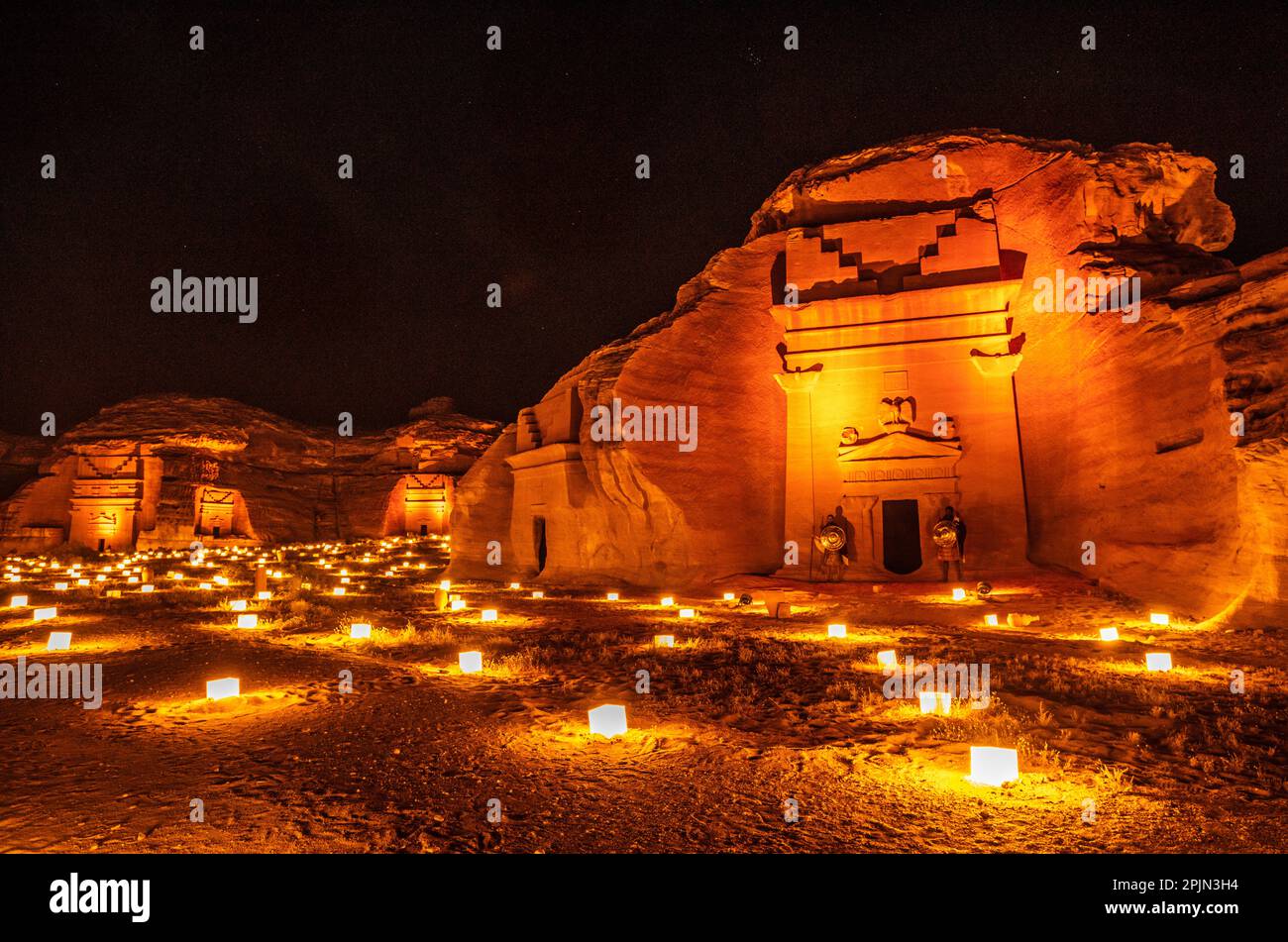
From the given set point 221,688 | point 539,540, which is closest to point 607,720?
point 221,688

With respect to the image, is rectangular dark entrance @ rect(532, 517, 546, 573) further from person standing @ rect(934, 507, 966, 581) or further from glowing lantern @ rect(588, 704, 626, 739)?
glowing lantern @ rect(588, 704, 626, 739)

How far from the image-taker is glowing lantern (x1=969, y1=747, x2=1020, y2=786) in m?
4.70

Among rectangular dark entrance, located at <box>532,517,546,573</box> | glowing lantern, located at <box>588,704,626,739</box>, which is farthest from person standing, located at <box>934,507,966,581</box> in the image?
glowing lantern, located at <box>588,704,626,739</box>

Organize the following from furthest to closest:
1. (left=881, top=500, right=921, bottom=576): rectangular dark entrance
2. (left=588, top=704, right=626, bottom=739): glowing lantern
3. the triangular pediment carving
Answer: (left=881, top=500, right=921, bottom=576): rectangular dark entrance < the triangular pediment carving < (left=588, top=704, right=626, bottom=739): glowing lantern

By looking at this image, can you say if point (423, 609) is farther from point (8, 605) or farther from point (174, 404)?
point (174, 404)

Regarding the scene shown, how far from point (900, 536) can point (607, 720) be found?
1649 cm

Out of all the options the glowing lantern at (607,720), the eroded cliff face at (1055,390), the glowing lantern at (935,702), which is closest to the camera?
the glowing lantern at (607,720)

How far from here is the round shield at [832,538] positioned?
58.3 ft

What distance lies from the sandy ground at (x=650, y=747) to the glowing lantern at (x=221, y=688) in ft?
0.40

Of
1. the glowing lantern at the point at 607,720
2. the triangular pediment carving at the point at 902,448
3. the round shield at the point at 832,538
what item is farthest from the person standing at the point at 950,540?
the glowing lantern at the point at 607,720

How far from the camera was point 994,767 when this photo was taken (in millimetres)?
4711

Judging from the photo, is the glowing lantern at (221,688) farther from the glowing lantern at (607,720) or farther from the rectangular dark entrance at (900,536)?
the rectangular dark entrance at (900,536)

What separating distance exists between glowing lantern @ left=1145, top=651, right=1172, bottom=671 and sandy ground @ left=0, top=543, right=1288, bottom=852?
0.18 metres
